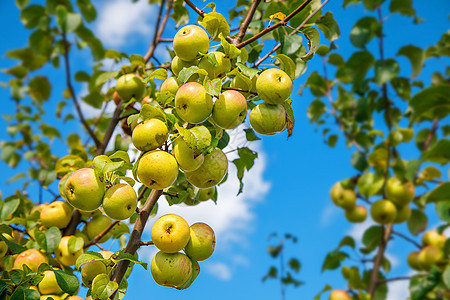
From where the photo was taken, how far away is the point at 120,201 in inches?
32.9

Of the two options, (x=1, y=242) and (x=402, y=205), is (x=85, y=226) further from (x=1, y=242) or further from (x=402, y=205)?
(x=402, y=205)

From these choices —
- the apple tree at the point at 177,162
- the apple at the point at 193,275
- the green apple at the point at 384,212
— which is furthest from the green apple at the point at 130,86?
the green apple at the point at 384,212

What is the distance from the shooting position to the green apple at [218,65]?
90cm

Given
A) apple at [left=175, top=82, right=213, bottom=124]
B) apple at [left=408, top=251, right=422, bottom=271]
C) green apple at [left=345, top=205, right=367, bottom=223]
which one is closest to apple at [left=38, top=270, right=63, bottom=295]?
apple at [left=175, top=82, right=213, bottom=124]

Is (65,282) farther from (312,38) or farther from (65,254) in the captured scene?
(312,38)

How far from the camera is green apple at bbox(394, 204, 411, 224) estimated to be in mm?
2746

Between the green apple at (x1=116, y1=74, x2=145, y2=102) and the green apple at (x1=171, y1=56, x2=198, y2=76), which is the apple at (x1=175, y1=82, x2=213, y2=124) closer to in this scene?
the green apple at (x1=171, y1=56, x2=198, y2=76)

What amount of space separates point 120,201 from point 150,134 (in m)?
0.16

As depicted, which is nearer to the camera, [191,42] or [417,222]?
[191,42]

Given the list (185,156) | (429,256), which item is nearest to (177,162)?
(185,156)

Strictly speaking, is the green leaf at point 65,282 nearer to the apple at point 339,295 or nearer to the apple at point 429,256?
the apple at point 339,295

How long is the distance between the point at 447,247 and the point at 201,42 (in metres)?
2.08

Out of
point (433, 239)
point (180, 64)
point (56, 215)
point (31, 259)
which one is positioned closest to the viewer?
point (180, 64)

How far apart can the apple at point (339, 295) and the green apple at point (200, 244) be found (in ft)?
6.73
